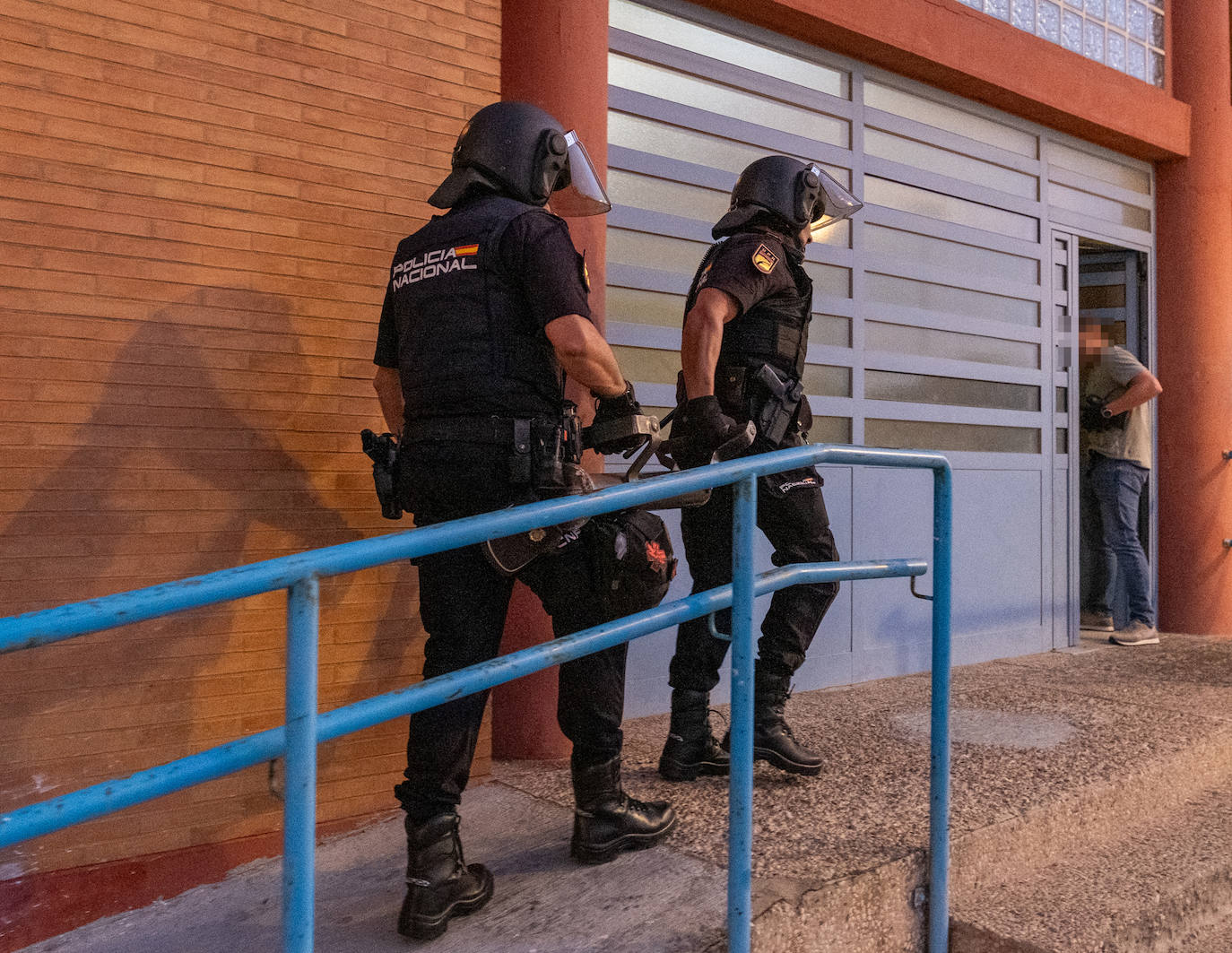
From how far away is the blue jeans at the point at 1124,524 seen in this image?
18.6 feet

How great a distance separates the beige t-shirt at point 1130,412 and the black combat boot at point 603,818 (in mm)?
4449

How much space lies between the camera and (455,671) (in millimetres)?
1628

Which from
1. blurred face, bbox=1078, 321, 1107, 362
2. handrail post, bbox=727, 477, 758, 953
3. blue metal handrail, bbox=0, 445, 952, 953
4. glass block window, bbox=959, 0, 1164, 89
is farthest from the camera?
blurred face, bbox=1078, 321, 1107, 362

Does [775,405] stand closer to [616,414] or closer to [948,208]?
[616,414]

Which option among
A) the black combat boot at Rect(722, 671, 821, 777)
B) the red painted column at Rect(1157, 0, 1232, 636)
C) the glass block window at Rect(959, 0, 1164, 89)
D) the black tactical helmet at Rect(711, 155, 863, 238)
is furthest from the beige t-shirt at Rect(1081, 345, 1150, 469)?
the black combat boot at Rect(722, 671, 821, 777)

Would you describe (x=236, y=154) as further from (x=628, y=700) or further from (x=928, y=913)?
(x=928, y=913)

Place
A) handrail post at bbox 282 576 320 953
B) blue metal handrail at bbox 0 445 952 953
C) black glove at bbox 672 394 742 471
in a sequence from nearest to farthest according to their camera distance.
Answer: blue metal handrail at bbox 0 445 952 953 < handrail post at bbox 282 576 320 953 < black glove at bbox 672 394 742 471

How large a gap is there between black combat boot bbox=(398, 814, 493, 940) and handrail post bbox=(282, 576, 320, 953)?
828 mm

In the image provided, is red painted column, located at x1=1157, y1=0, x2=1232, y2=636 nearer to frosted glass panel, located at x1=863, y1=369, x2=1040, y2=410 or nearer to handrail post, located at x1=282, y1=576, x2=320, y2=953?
frosted glass panel, located at x1=863, y1=369, x2=1040, y2=410

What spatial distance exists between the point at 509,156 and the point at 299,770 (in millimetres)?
1556

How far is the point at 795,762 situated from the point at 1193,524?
171 inches

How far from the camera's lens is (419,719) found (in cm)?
213

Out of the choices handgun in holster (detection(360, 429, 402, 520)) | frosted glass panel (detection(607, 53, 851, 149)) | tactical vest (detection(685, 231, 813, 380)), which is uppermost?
frosted glass panel (detection(607, 53, 851, 149))

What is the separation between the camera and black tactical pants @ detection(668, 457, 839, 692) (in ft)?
9.71
